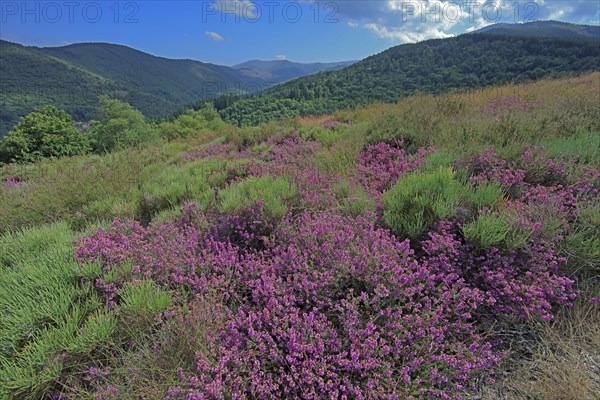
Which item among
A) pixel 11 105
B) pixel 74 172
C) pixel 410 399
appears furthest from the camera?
pixel 11 105

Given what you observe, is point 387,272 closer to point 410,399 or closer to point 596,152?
point 410,399

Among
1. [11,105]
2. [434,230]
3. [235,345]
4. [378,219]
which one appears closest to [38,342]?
[235,345]

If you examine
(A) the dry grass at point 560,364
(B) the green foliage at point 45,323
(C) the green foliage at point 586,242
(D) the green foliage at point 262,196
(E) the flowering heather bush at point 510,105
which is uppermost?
(E) the flowering heather bush at point 510,105

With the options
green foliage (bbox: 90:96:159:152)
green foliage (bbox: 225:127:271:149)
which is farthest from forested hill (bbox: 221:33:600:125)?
green foliage (bbox: 225:127:271:149)

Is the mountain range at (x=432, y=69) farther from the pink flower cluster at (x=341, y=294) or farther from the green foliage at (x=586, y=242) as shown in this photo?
the green foliage at (x=586, y=242)

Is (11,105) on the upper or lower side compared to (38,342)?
upper

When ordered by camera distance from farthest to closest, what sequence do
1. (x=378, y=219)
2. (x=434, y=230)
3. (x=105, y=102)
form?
(x=105, y=102)
(x=378, y=219)
(x=434, y=230)

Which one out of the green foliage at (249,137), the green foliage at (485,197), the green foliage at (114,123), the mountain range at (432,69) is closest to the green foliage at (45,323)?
the green foliage at (485,197)

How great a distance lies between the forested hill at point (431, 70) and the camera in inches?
1982

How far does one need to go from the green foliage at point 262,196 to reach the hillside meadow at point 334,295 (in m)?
0.02

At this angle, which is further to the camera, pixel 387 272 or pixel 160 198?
pixel 160 198

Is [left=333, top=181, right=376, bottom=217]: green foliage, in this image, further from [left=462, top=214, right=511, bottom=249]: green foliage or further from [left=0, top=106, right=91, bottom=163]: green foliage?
[left=0, top=106, right=91, bottom=163]: green foliage

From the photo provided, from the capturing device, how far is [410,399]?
1552 millimetres

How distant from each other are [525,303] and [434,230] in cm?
83
